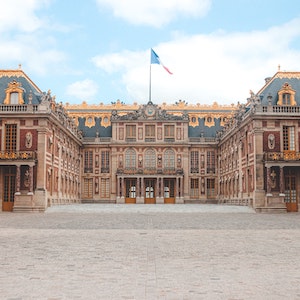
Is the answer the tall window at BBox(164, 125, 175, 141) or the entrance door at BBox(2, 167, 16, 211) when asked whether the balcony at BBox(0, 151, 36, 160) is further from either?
the tall window at BBox(164, 125, 175, 141)

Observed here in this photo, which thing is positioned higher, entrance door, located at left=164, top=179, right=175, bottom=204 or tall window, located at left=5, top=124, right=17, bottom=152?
tall window, located at left=5, top=124, right=17, bottom=152

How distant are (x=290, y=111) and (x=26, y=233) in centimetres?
2512

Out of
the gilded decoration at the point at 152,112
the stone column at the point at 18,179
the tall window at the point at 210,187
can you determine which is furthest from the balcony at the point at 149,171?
the stone column at the point at 18,179

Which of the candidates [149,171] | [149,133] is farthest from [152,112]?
[149,171]

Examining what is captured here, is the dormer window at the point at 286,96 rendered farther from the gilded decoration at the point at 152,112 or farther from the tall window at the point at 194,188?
the tall window at the point at 194,188

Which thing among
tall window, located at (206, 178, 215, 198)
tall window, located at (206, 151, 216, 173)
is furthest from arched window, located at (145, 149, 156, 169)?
tall window, located at (206, 178, 215, 198)

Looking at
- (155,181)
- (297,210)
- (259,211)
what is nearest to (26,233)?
(259,211)

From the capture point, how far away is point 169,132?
A: 59094 mm

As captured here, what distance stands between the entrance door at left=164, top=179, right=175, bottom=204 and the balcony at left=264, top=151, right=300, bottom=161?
23.2 metres

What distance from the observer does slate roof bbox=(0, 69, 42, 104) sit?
38094 millimetres

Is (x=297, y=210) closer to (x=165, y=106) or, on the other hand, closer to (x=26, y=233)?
(x=26, y=233)

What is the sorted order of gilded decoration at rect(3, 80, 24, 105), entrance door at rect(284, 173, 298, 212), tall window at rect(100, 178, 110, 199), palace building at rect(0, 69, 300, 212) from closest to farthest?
palace building at rect(0, 69, 300, 212) → entrance door at rect(284, 173, 298, 212) → gilded decoration at rect(3, 80, 24, 105) → tall window at rect(100, 178, 110, 199)

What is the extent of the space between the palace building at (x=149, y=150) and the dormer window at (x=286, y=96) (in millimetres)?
76

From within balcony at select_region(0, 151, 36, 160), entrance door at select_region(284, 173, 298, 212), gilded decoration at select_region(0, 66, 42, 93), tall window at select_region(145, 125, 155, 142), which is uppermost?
gilded decoration at select_region(0, 66, 42, 93)
